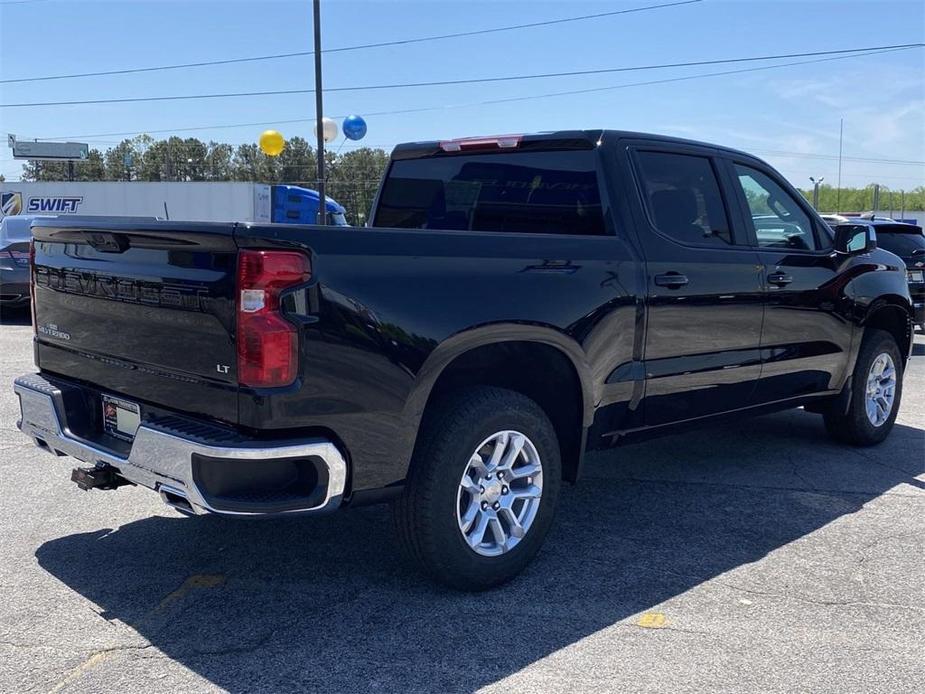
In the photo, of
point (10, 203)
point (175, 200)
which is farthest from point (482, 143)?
point (10, 203)

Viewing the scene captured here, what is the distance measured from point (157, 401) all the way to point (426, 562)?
48.7 inches

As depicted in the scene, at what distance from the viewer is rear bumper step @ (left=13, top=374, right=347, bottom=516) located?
312cm

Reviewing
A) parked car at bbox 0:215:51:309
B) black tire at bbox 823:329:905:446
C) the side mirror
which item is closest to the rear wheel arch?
the side mirror

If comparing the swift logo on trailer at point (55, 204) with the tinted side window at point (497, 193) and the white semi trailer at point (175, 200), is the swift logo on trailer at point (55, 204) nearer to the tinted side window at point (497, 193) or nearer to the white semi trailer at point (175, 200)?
the white semi trailer at point (175, 200)

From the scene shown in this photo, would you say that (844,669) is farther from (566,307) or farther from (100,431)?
(100,431)

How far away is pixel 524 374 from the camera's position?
4.19 metres

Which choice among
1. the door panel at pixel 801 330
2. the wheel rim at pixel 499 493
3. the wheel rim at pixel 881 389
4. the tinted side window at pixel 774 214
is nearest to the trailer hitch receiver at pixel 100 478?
the wheel rim at pixel 499 493

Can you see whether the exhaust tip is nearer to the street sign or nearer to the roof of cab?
the roof of cab

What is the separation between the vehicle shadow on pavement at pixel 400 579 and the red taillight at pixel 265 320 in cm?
101

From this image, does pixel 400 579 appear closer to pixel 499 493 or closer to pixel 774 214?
pixel 499 493

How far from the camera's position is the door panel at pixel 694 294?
14.8 feet

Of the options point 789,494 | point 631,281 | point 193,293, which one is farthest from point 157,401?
point 789,494

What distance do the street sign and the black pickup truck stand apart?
47.5 metres

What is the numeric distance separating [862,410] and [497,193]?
3.18 metres
